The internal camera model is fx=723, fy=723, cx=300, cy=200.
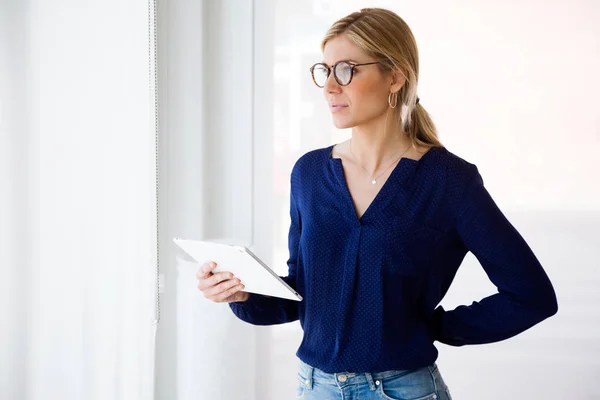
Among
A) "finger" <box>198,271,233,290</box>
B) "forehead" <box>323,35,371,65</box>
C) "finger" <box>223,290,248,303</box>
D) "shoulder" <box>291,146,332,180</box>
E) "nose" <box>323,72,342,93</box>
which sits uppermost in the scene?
"forehead" <box>323,35,371,65</box>

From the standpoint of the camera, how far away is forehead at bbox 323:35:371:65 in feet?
4.62

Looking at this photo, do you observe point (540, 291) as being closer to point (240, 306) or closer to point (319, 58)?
point (240, 306)

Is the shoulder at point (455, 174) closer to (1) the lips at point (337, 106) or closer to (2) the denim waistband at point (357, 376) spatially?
(1) the lips at point (337, 106)

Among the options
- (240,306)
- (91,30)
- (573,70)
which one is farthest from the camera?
(573,70)

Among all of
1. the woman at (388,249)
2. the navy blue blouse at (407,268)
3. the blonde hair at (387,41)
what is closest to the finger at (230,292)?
the woman at (388,249)

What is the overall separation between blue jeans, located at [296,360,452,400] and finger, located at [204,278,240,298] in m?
0.24

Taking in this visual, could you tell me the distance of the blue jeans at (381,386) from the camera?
1.32 m

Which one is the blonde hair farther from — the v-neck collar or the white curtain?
the white curtain

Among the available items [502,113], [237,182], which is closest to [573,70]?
[502,113]

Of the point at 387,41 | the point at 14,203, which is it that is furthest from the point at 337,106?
the point at 14,203

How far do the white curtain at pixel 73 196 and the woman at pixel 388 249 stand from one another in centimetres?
76

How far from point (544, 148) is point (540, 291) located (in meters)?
1.94

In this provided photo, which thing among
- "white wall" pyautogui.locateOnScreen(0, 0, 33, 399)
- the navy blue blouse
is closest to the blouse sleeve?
the navy blue blouse

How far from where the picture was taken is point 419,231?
1368 mm
